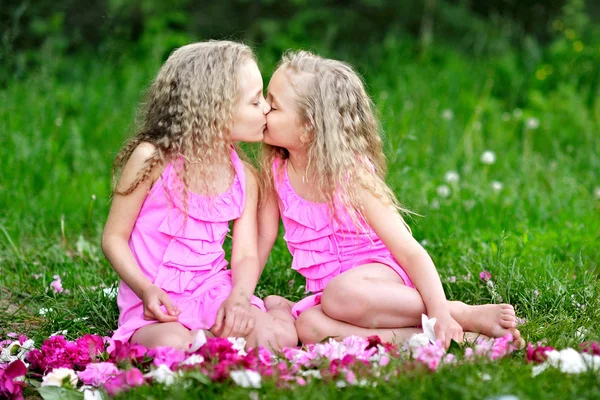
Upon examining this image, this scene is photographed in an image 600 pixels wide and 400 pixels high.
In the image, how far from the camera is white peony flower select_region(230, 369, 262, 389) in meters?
2.10

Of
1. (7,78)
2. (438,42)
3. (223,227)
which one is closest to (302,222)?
(223,227)

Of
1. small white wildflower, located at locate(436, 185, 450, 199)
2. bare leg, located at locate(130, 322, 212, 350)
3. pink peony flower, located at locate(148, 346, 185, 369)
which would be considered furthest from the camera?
small white wildflower, located at locate(436, 185, 450, 199)

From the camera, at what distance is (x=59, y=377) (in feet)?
7.56

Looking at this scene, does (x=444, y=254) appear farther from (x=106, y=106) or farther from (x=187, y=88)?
(x=106, y=106)

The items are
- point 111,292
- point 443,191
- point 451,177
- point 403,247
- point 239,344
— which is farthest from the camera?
point 451,177

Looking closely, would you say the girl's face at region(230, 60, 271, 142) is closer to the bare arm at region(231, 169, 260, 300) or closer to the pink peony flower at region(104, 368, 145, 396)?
the bare arm at region(231, 169, 260, 300)

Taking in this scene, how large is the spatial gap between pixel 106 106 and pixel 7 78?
26.8 inches

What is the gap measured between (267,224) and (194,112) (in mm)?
500

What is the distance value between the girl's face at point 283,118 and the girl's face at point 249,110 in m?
0.03

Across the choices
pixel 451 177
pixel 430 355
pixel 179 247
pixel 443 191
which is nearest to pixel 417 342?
pixel 430 355

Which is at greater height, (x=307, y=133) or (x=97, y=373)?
(x=307, y=133)

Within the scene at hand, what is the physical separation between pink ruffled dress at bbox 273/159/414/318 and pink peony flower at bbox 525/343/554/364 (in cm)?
64

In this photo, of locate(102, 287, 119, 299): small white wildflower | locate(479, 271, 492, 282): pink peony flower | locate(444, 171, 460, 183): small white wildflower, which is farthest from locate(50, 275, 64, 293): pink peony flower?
locate(444, 171, 460, 183): small white wildflower

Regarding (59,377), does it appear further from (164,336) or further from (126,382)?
(164,336)
